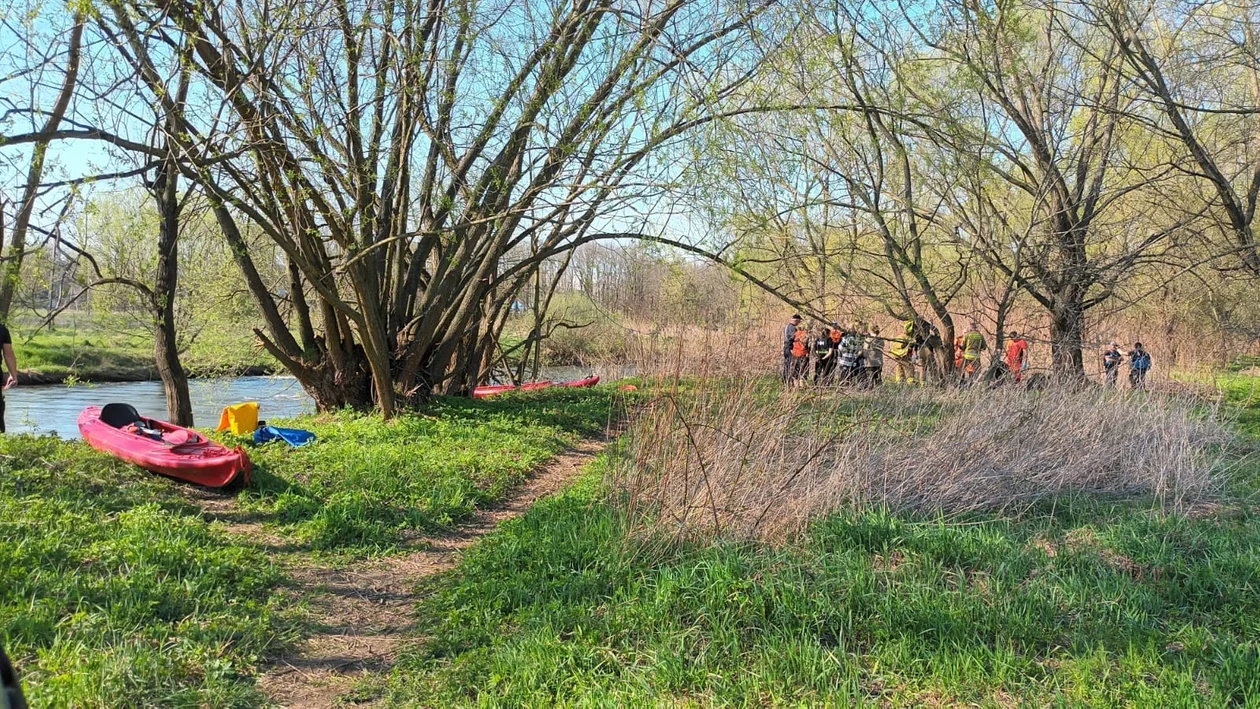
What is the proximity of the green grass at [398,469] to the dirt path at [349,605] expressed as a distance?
0.74 feet

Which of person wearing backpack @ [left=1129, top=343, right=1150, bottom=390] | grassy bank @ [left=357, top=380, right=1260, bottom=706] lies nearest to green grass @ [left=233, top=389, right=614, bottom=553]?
grassy bank @ [left=357, top=380, right=1260, bottom=706]

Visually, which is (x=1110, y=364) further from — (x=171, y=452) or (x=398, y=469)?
(x=171, y=452)

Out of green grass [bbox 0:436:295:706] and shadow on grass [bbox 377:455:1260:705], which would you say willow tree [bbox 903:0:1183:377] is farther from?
green grass [bbox 0:436:295:706]

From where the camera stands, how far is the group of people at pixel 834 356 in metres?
6.41

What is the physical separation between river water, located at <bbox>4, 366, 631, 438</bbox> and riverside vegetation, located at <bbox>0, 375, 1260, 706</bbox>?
10.3 meters

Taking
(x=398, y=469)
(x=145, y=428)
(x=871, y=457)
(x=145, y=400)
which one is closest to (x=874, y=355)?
(x=871, y=457)

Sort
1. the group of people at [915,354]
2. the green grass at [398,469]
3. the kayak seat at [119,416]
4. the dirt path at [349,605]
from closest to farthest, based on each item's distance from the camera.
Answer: the dirt path at [349,605], the green grass at [398,469], the kayak seat at [119,416], the group of people at [915,354]

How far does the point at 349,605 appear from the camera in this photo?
187 inches

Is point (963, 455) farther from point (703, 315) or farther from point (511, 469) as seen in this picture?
point (511, 469)

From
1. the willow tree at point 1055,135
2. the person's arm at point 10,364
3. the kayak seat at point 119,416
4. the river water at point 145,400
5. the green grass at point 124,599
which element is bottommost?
the river water at point 145,400

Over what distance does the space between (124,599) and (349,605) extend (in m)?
1.19

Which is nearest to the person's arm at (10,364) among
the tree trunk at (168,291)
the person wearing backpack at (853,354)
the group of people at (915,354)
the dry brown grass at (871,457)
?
the tree trunk at (168,291)

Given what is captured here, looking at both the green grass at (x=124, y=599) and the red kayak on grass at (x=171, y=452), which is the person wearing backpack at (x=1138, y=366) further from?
the red kayak on grass at (x=171, y=452)

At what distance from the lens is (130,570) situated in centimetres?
445
